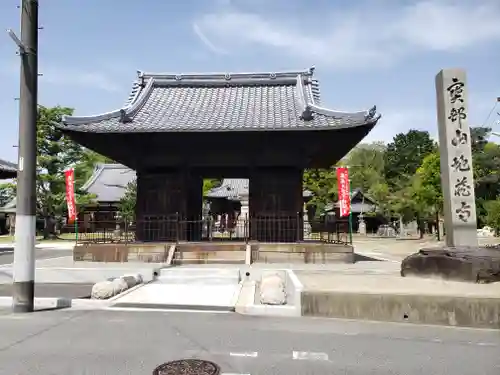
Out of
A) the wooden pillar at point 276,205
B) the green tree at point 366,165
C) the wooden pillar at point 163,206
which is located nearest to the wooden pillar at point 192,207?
the wooden pillar at point 163,206

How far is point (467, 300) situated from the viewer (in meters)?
6.77

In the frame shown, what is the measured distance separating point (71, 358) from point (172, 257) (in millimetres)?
8897

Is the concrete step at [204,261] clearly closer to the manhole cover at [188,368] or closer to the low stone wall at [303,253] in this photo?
the low stone wall at [303,253]

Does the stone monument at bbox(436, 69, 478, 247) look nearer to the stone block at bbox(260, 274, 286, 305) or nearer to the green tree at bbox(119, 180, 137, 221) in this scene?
the stone block at bbox(260, 274, 286, 305)

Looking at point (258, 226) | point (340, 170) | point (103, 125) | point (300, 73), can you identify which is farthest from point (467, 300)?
point (340, 170)

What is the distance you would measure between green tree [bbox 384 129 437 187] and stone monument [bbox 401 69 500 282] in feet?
153

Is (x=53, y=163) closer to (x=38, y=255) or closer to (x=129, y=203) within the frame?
(x=129, y=203)

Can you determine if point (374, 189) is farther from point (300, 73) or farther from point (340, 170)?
point (300, 73)

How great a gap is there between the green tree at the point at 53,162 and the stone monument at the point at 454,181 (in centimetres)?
3080

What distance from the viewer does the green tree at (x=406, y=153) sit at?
60031mm

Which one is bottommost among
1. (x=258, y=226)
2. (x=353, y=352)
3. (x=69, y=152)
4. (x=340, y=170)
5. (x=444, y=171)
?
(x=353, y=352)

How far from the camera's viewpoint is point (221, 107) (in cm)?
1708

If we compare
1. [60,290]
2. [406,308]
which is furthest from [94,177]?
[406,308]

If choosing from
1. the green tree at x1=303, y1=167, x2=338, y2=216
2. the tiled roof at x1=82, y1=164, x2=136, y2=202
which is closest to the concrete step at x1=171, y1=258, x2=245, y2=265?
the tiled roof at x1=82, y1=164, x2=136, y2=202
